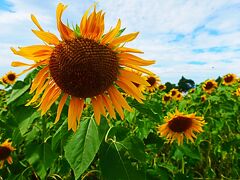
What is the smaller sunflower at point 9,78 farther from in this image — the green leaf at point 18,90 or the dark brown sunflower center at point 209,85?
the green leaf at point 18,90

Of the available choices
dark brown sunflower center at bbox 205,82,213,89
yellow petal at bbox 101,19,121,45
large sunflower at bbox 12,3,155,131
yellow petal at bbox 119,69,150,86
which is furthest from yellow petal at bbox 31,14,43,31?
dark brown sunflower center at bbox 205,82,213,89

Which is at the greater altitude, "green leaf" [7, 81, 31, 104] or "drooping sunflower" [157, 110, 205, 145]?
"green leaf" [7, 81, 31, 104]

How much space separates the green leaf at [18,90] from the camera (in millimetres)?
1577

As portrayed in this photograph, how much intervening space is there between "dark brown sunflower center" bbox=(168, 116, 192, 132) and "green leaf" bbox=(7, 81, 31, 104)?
4.85 feet

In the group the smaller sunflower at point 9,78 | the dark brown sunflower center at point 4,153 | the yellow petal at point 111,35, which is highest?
the yellow petal at point 111,35

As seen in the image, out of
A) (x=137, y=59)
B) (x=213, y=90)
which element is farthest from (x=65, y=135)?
(x=213, y=90)

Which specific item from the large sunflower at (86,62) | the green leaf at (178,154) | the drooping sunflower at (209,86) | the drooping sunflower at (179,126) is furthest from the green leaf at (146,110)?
the drooping sunflower at (209,86)

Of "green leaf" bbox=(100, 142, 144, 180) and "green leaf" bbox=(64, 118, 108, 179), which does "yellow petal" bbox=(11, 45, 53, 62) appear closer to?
"green leaf" bbox=(64, 118, 108, 179)

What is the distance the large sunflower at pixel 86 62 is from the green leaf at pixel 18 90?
0.30 ft

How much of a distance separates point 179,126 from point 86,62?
162 cm

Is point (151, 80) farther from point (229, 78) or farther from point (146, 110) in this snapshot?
point (146, 110)

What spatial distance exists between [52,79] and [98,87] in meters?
0.22

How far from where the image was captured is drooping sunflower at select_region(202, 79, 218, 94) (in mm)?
5129

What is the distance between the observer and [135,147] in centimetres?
148
